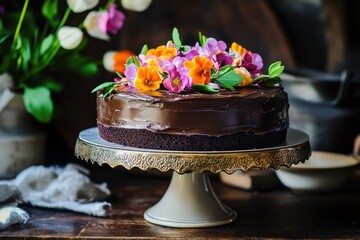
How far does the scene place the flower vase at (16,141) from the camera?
1441 millimetres

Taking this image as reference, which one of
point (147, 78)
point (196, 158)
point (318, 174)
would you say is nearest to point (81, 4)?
point (147, 78)

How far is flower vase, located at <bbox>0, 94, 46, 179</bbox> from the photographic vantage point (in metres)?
1.44

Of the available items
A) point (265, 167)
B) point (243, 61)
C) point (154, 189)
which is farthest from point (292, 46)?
point (265, 167)

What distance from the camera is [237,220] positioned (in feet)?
4.03

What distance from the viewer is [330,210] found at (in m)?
1.30

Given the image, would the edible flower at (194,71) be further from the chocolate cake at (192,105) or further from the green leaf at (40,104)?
the green leaf at (40,104)

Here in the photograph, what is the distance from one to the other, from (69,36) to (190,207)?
37cm

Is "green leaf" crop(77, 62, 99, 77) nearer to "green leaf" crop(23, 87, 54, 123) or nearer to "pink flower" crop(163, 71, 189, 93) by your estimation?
"green leaf" crop(23, 87, 54, 123)

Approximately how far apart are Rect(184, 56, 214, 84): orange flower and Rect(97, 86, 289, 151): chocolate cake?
0.02 m

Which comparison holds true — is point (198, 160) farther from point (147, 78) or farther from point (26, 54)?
point (26, 54)

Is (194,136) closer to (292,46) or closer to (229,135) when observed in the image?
(229,135)

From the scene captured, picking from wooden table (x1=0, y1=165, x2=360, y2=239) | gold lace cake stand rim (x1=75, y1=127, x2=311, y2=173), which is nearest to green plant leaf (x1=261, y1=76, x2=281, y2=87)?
gold lace cake stand rim (x1=75, y1=127, x2=311, y2=173)

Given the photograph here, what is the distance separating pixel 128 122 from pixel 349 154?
2.01 feet

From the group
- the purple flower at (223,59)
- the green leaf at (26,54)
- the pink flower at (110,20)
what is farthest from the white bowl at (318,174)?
the green leaf at (26,54)
